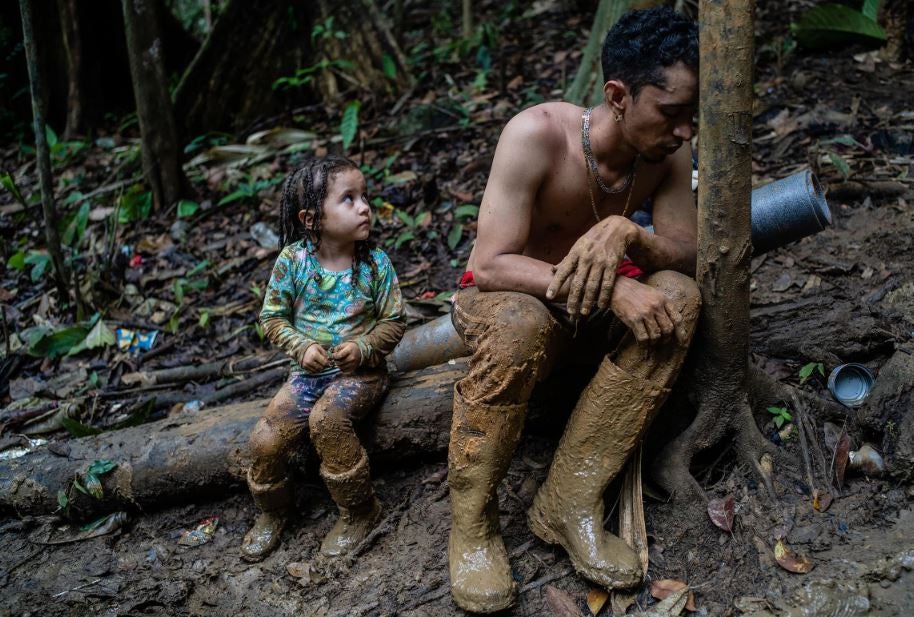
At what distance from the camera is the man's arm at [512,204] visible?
2.86 meters

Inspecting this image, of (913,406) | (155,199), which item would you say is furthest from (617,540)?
(155,199)

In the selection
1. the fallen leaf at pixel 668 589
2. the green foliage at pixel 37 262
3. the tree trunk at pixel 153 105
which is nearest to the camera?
the fallen leaf at pixel 668 589

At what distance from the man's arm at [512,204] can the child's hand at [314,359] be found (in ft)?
2.50

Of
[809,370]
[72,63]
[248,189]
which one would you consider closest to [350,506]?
[809,370]

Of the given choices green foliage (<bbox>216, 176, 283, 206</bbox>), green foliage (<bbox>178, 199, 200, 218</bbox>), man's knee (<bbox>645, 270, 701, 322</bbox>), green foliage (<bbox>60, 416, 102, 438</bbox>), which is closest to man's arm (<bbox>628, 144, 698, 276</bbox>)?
man's knee (<bbox>645, 270, 701, 322</bbox>)

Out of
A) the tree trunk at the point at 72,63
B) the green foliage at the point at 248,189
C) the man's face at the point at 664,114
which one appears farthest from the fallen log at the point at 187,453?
the tree trunk at the point at 72,63

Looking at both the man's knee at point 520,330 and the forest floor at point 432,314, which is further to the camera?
the forest floor at point 432,314

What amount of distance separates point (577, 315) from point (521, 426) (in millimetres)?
478

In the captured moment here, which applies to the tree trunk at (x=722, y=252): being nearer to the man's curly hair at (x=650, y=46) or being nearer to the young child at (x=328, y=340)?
the man's curly hair at (x=650, y=46)

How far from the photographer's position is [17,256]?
6.45 meters

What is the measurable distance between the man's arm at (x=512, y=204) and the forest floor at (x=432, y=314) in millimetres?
969

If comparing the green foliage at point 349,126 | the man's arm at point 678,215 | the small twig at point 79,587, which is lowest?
the small twig at point 79,587

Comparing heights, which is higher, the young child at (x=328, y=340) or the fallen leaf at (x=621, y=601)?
the young child at (x=328, y=340)

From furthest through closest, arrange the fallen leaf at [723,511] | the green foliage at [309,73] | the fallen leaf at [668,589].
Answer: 1. the green foliage at [309,73]
2. the fallen leaf at [723,511]
3. the fallen leaf at [668,589]
